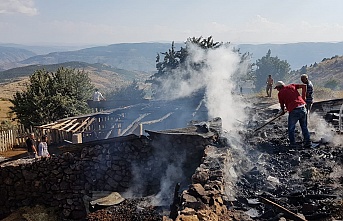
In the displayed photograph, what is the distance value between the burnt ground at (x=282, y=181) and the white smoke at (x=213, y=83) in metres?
2.31

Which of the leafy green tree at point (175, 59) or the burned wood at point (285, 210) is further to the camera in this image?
the leafy green tree at point (175, 59)

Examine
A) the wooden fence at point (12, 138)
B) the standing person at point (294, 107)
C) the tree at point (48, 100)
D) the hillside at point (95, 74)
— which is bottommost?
the hillside at point (95, 74)

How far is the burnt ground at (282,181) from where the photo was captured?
5.07 metres

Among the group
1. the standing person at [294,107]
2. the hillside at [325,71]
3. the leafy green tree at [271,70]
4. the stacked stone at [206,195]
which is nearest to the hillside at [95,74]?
the leafy green tree at [271,70]

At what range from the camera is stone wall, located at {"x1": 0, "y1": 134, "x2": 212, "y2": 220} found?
8992mm

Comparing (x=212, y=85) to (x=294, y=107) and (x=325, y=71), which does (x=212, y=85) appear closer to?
(x=294, y=107)

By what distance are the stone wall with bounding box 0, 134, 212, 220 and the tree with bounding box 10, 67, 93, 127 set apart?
Answer: 8945 millimetres

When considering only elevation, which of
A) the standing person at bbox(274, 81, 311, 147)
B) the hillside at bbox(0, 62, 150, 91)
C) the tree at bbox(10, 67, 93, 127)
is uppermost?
the standing person at bbox(274, 81, 311, 147)

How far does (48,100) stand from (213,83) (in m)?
9.52

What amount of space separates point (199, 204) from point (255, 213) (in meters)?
0.94

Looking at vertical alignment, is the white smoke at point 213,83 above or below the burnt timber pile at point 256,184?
above

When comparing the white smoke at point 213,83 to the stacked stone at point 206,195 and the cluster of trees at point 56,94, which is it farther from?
the stacked stone at point 206,195

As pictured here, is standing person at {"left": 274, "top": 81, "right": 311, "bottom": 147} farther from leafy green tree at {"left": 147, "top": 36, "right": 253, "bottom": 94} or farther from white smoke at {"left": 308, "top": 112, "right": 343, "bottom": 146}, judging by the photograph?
leafy green tree at {"left": 147, "top": 36, "right": 253, "bottom": 94}

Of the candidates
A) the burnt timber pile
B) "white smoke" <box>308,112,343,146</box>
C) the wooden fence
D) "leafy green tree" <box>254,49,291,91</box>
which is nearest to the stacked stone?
the burnt timber pile
